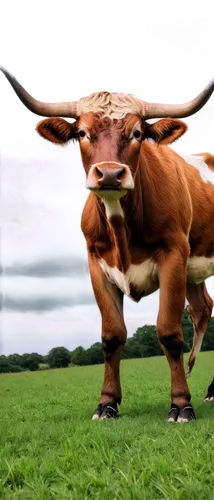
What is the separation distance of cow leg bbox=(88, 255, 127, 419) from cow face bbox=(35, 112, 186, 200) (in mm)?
1406

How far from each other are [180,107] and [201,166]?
103 inches

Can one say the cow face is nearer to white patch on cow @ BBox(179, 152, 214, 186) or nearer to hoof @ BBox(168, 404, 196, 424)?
hoof @ BBox(168, 404, 196, 424)

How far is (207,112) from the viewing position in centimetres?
707

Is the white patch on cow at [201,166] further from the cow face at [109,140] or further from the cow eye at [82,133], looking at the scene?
the cow eye at [82,133]

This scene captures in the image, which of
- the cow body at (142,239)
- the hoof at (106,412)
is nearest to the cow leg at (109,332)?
the hoof at (106,412)

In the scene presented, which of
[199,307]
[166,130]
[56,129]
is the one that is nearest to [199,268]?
[199,307]

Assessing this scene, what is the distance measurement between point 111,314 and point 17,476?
3015 millimetres

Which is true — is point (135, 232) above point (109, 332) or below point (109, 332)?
above

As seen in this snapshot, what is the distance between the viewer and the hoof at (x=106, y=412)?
704 cm

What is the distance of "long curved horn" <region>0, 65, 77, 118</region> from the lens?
21.8 feet

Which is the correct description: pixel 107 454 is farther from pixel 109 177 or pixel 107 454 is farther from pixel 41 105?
pixel 41 105

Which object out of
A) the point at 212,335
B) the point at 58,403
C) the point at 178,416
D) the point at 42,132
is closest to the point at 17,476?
the point at 178,416

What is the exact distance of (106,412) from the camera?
7082 mm

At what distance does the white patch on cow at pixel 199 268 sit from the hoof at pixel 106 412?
2074 millimetres
